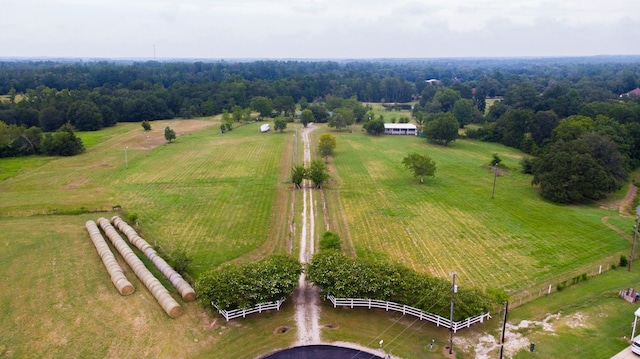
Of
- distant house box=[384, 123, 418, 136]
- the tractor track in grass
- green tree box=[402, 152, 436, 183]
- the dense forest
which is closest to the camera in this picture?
the tractor track in grass

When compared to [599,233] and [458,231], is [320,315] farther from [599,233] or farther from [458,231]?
[599,233]

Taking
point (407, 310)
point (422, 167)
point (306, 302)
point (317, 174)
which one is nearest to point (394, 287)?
point (407, 310)

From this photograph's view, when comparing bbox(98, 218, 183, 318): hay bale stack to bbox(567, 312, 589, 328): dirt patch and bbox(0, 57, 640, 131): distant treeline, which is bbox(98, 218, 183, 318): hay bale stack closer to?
bbox(567, 312, 589, 328): dirt patch

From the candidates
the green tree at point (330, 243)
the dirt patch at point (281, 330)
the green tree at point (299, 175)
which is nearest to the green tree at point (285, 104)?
the green tree at point (299, 175)

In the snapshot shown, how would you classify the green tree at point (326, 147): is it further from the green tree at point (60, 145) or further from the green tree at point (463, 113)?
the green tree at point (463, 113)

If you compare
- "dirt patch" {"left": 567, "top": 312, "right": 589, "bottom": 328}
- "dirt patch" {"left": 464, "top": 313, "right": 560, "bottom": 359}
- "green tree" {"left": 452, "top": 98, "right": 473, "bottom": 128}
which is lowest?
"dirt patch" {"left": 464, "top": 313, "right": 560, "bottom": 359}

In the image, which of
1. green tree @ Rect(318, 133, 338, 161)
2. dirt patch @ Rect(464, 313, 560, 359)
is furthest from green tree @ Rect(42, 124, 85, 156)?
dirt patch @ Rect(464, 313, 560, 359)
